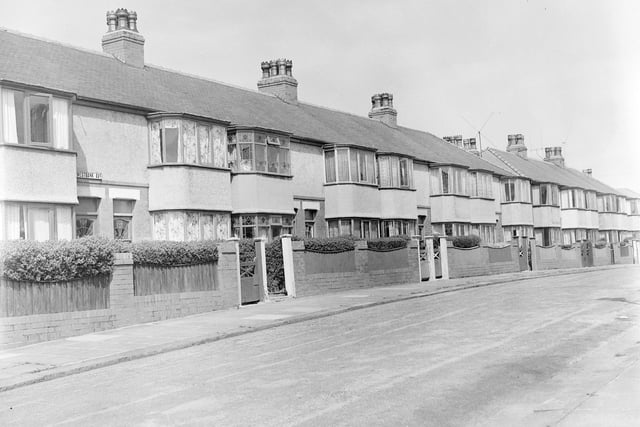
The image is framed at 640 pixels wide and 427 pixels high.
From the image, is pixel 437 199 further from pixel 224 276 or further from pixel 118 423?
pixel 118 423

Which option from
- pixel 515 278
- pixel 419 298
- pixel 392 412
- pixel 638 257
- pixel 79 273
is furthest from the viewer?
pixel 638 257

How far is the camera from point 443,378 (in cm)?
895

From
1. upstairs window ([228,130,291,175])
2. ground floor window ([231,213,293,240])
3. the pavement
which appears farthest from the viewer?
upstairs window ([228,130,291,175])

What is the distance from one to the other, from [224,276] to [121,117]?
771cm

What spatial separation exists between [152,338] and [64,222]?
7.83 meters

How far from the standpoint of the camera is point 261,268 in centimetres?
2283

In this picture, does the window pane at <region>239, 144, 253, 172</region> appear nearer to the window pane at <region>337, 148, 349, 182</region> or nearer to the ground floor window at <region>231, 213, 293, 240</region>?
the ground floor window at <region>231, 213, 293, 240</region>

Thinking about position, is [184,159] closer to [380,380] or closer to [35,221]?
[35,221]

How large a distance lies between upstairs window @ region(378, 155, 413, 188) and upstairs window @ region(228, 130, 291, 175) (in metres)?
9.34

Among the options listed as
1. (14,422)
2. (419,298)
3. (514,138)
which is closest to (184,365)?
(14,422)

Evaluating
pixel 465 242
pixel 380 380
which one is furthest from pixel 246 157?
pixel 380 380

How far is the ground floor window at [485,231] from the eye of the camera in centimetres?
4875

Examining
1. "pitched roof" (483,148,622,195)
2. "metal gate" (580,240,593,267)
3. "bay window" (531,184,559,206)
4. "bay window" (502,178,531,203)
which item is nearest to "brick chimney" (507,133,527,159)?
"pitched roof" (483,148,622,195)

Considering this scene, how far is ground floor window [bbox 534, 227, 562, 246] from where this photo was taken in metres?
59.3
